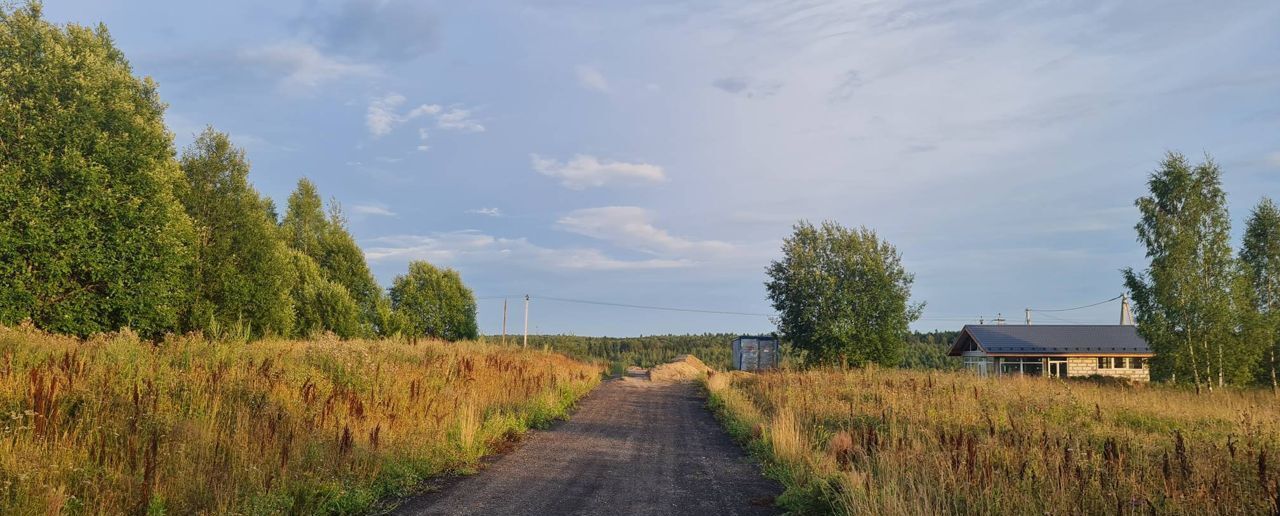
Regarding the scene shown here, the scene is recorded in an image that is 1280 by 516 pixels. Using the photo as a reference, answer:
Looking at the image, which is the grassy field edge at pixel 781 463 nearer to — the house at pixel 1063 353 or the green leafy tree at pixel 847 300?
the green leafy tree at pixel 847 300

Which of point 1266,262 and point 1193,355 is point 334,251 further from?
point 1266,262

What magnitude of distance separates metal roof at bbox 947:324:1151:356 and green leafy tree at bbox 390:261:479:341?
44.9 metres

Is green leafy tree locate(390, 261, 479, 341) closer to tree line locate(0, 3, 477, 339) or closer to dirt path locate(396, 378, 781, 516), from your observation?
tree line locate(0, 3, 477, 339)

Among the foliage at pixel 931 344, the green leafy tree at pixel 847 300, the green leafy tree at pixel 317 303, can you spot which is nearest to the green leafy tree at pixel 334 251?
the green leafy tree at pixel 317 303

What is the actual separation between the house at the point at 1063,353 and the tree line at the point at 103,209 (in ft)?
154

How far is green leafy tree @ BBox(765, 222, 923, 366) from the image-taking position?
34625 millimetres

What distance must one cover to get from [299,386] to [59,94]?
61.8ft

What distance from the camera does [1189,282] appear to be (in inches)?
1057

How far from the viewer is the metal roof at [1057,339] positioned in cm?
4691

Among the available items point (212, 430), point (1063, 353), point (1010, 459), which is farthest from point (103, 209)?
point (1063, 353)

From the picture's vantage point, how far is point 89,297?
20.1 meters

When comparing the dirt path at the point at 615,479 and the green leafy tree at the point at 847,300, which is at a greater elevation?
the green leafy tree at the point at 847,300

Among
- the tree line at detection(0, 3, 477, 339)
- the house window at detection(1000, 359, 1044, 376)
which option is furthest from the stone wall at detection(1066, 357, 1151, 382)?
the tree line at detection(0, 3, 477, 339)

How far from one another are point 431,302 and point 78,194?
39199 millimetres
